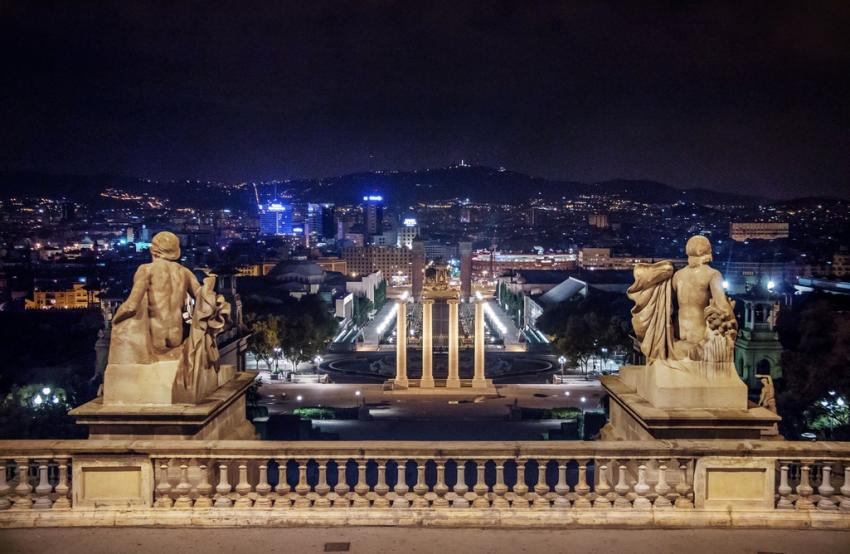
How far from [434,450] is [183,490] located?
272 cm

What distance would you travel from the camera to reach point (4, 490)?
9.97m

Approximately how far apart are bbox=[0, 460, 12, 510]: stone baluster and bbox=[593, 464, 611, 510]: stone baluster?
20.4ft

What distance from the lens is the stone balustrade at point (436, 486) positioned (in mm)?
9789

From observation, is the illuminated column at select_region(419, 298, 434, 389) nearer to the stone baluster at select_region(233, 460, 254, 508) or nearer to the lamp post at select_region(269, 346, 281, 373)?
the lamp post at select_region(269, 346, 281, 373)

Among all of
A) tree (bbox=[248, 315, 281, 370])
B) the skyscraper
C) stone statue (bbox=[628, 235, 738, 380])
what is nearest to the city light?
the skyscraper

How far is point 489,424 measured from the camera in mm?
46656

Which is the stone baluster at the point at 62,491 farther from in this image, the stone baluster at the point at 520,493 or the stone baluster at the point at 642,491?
the stone baluster at the point at 642,491

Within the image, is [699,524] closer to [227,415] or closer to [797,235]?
[227,415]

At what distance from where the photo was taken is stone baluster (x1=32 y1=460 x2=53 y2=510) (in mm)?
9859

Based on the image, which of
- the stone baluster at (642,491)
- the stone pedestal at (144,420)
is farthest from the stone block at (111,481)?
the stone baluster at (642,491)

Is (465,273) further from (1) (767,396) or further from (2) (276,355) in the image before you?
(1) (767,396)

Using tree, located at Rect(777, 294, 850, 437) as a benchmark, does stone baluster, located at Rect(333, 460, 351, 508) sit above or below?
above

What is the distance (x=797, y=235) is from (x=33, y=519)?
185 m

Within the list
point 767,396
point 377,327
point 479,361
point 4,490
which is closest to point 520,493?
point 767,396
